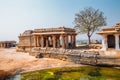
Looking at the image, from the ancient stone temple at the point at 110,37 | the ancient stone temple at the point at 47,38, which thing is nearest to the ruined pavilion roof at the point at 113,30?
the ancient stone temple at the point at 110,37

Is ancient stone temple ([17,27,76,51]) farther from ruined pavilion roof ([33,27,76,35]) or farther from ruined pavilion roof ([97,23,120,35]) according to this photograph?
ruined pavilion roof ([97,23,120,35])

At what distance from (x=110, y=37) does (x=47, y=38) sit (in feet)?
43.8

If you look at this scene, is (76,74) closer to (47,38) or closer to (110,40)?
(110,40)

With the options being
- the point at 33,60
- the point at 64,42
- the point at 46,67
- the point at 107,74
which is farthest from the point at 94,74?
the point at 64,42

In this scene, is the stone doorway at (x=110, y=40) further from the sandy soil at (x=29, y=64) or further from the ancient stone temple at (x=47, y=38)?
the sandy soil at (x=29, y=64)

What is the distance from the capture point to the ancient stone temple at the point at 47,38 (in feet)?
116

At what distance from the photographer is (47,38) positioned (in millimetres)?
40000

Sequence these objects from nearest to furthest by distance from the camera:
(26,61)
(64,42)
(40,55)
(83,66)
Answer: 1. (83,66)
2. (26,61)
3. (40,55)
4. (64,42)

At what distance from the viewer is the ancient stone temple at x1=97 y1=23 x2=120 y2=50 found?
29.0 meters

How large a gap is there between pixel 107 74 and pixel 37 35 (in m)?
19.8

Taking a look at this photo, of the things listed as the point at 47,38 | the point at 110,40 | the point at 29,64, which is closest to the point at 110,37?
the point at 110,40

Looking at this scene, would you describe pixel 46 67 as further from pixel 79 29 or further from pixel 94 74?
pixel 79 29

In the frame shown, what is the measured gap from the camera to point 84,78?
66.5 ft

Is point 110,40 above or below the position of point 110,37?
below
